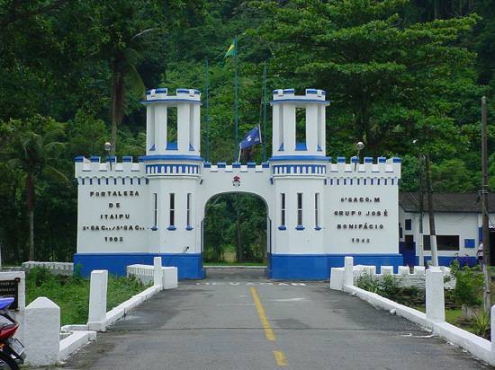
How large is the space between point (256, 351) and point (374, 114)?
116ft

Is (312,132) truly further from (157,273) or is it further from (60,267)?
(60,267)

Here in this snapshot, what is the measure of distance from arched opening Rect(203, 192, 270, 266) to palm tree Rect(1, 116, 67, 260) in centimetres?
1138

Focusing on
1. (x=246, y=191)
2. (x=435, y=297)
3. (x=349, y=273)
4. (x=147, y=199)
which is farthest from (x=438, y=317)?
(x=147, y=199)

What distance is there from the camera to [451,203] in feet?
191

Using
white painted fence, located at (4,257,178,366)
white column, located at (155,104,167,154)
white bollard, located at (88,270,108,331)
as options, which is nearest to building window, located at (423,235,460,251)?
white column, located at (155,104,167,154)

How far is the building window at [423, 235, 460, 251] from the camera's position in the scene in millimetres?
58344

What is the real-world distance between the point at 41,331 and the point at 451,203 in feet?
151

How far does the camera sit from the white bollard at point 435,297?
19.9 metres

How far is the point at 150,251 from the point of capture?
42375 millimetres

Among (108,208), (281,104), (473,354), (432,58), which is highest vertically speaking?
(432,58)

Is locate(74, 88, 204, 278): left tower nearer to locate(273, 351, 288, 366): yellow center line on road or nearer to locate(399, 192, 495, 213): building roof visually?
locate(399, 192, 495, 213): building roof

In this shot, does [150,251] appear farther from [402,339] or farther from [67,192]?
[402,339]

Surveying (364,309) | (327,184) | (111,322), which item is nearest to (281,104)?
(327,184)

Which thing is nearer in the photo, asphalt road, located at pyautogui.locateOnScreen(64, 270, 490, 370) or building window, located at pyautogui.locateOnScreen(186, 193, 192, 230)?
asphalt road, located at pyautogui.locateOnScreen(64, 270, 490, 370)
